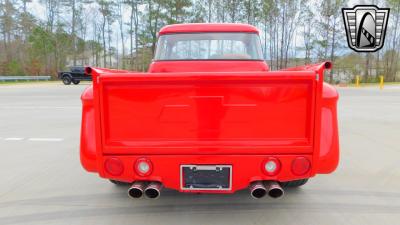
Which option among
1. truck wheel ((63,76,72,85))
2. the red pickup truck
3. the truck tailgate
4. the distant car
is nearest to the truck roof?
the red pickup truck

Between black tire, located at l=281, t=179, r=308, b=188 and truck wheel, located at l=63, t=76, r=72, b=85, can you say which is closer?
black tire, located at l=281, t=179, r=308, b=188

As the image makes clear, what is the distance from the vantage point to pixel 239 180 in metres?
2.79

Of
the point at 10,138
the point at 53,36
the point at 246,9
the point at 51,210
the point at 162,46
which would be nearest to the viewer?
the point at 51,210

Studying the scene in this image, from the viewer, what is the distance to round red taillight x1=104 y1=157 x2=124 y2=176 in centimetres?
281

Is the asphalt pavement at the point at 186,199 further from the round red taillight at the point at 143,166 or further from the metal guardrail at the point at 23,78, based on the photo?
the metal guardrail at the point at 23,78

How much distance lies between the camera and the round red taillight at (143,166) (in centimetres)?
279

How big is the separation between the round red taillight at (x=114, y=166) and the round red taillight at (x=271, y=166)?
4.14ft

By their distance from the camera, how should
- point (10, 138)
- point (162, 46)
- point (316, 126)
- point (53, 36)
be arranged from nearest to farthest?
1. point (316, 126)
2. point (162, 46)
3. point (10, 138)
4. point (53, 36)

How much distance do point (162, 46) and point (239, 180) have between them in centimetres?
272

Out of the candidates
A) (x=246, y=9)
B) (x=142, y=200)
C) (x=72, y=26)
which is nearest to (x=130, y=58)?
(x=72, y=26)

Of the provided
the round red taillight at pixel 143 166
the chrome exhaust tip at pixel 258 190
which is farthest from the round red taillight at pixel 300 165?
the round red taillight at pixel 143 166

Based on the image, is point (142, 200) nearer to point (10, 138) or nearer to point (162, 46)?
point (162, 46)

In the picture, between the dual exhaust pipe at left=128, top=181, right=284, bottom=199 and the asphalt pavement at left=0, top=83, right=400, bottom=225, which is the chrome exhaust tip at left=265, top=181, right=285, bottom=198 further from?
the asphalt pavement at left=0, top=83, right=400, bottom=225

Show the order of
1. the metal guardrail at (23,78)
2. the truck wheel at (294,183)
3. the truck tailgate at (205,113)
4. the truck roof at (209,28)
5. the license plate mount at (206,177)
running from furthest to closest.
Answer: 1. the metal guardrail at (23,78)
2. the truck roof at (209,28)
3. the truck wheel at (294,183)
4. the license plate mount at (206,177)
5. the truck tailgate at (205,113)
